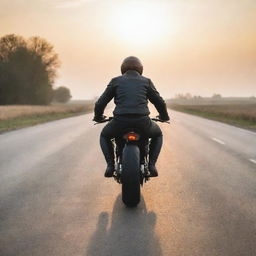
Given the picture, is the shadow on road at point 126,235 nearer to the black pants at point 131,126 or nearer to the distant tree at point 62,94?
the black pants at point 131,126

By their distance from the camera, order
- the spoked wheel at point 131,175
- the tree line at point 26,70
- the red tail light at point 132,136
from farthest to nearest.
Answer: the tree line at point 26,70 → the red tail light at point 132,136 → the spoked wheel at point 131,175

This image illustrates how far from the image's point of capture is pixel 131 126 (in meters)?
5.61

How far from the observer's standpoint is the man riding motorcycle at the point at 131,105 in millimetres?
5617

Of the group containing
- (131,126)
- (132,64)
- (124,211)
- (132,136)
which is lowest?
(124,211)

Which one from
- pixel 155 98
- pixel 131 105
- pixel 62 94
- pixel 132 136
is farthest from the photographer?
pixel 62 94

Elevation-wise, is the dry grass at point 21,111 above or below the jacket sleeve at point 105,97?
below

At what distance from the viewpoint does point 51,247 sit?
4.04 meters

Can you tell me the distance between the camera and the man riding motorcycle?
562 centimetres

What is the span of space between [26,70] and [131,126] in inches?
2915

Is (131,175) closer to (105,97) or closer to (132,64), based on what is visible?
(105,97)

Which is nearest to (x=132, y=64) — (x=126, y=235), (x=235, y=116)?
(x=126, y=235)

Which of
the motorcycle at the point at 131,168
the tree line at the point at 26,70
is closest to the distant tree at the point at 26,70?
the tree line at the point at 26,70

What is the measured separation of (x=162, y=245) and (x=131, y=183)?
4.52 ft

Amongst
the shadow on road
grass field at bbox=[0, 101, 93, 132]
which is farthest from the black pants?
grass field at bbox=[0, 101, 93, 132]
